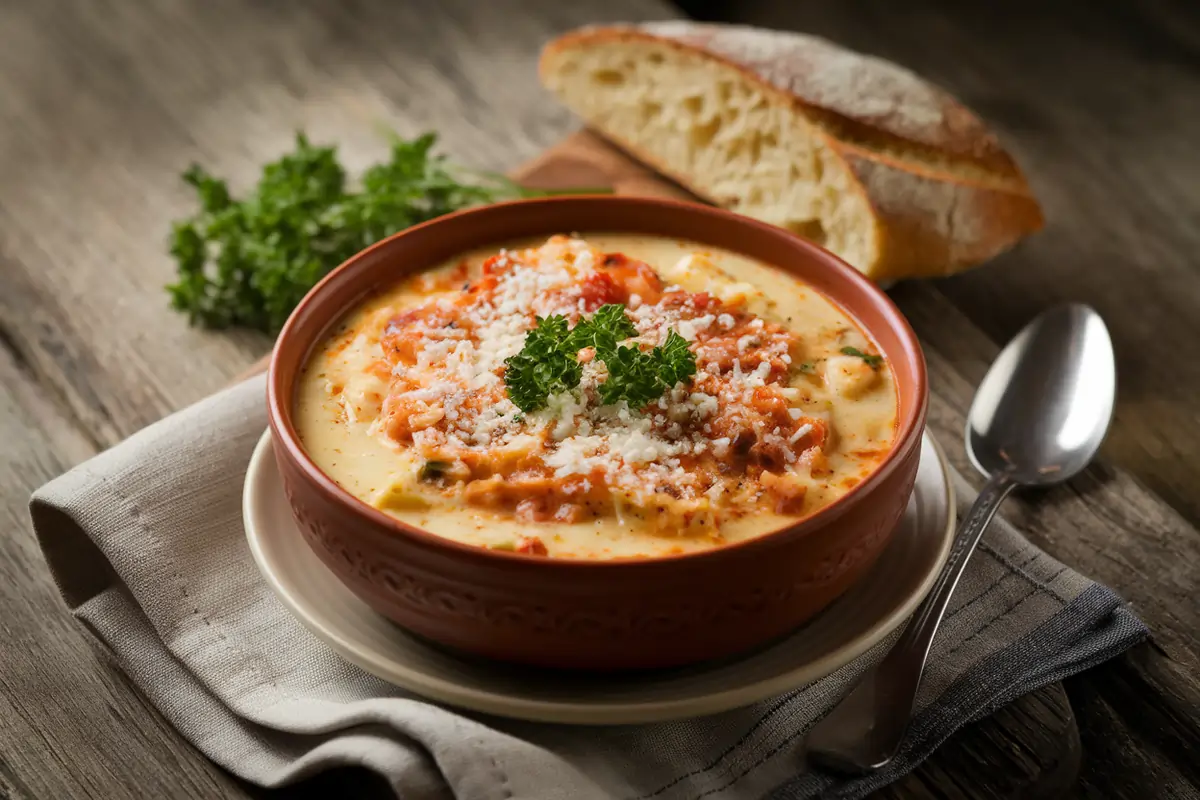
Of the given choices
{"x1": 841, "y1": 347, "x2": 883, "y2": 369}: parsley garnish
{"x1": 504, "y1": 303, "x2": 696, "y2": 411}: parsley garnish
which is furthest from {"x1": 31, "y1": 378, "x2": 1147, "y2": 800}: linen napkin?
{"x1": 504, "y1": 303, "x2": 696, "y2": 411}: parsley garnish

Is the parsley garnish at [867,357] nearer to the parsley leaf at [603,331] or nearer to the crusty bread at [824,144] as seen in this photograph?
the parsley leaf at [603,331]

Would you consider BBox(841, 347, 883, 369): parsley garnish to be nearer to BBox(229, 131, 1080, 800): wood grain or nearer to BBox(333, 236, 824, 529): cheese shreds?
BBox(333, 236, 824, 529): cheese shreds

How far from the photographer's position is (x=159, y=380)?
10.5 ft

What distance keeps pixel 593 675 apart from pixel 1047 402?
140cm

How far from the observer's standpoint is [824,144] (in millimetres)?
3404

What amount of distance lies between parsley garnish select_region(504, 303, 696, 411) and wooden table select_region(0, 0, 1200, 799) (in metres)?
0.73

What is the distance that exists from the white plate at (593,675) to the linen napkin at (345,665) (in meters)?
0.08

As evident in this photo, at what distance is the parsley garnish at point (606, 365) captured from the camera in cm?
223

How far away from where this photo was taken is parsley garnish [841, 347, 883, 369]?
245cm

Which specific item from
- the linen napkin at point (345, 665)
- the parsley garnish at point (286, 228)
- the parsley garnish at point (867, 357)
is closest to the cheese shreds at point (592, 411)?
the parsley garnish at point (867, 357)

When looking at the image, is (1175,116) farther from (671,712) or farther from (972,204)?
(671,712)

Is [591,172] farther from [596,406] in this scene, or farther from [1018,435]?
[596,406]

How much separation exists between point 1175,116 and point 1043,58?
0.59m

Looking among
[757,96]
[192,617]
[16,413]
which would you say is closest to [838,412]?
[192,617]
